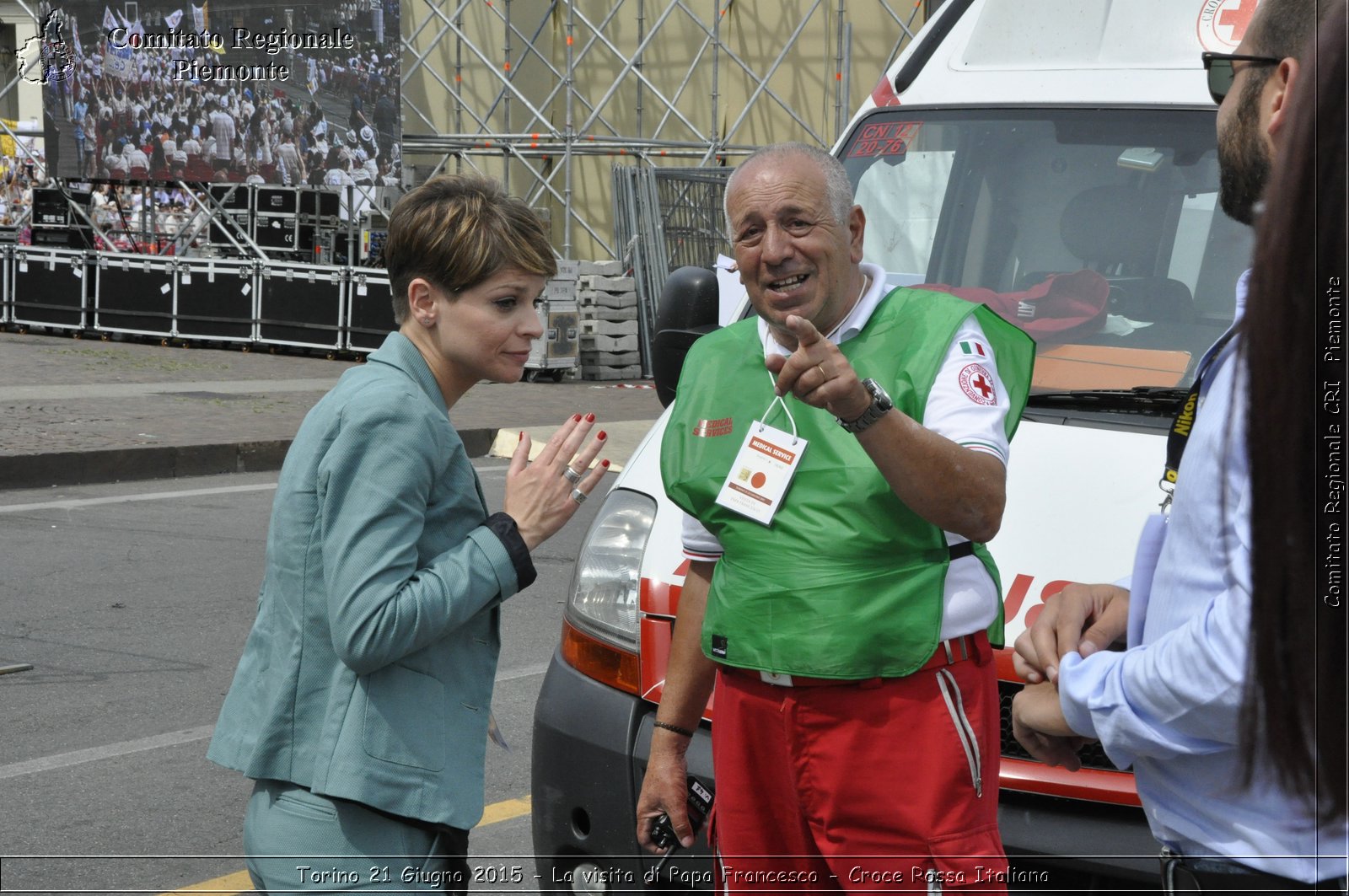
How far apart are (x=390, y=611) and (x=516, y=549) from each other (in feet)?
0.78

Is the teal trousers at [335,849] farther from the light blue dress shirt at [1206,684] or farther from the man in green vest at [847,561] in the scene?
the light blue dress shirt at [1206,684]

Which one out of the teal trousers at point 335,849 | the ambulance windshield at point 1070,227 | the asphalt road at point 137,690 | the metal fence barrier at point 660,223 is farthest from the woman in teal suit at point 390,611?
the metal fence barrier at point 660,223

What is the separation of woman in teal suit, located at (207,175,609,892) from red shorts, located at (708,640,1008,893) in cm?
50

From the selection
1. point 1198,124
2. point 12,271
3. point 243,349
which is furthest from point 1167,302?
point 12,271

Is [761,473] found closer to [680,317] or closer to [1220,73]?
[1220,73]

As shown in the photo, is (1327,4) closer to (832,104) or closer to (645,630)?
(645,630)

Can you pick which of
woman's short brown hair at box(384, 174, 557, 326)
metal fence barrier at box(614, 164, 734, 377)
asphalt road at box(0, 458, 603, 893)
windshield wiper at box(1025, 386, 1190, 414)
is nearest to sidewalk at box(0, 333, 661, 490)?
asphalt road at box(0, 458, 603, 893)

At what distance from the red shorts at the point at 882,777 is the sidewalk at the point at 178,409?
906cm

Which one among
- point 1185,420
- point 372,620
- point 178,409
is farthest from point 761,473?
point 178,409

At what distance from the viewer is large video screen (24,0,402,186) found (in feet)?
64.2

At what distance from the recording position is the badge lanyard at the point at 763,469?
243 cm

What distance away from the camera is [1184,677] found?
1.54 m

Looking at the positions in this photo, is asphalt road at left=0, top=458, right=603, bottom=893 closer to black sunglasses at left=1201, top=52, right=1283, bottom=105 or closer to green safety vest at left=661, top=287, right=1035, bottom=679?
green safety vest at left=661, top=287, right=1035, bottom=679

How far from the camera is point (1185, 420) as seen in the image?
5.86ft
